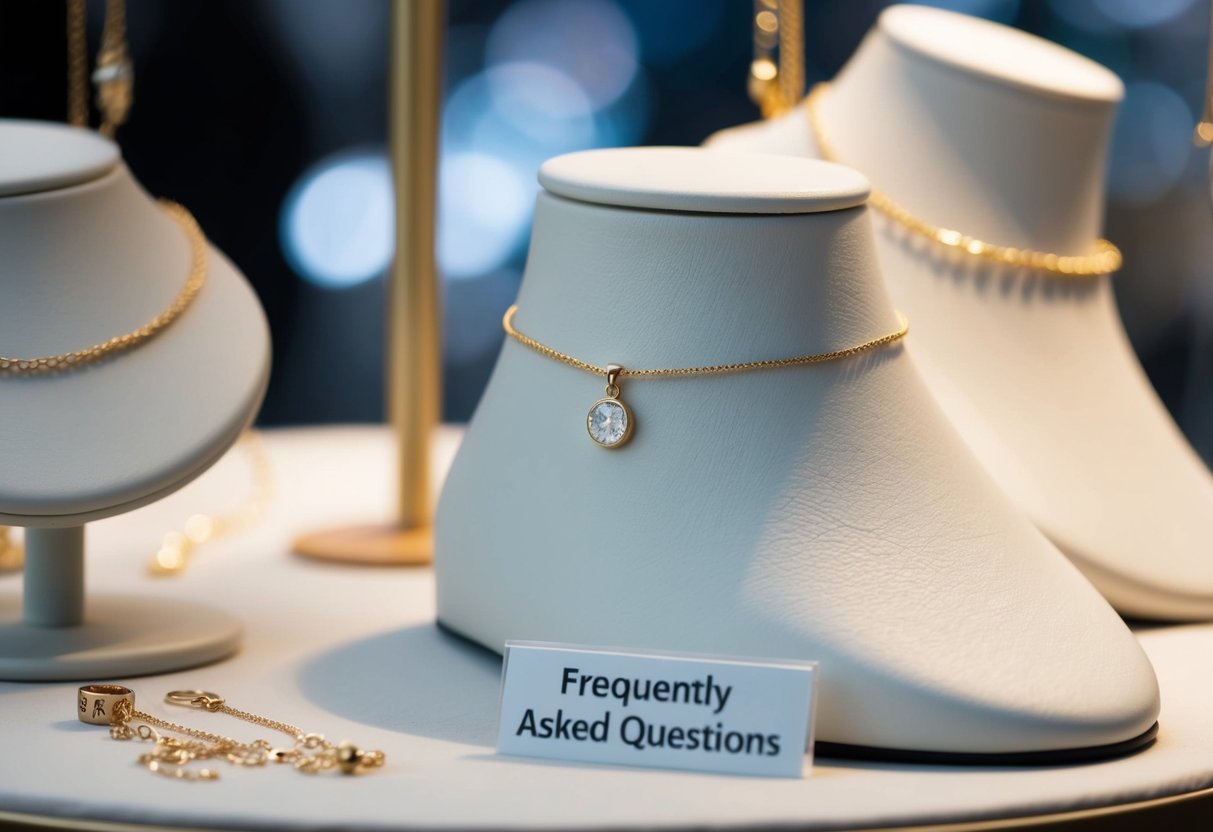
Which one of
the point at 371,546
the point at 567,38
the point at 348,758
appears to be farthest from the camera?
the point at 567,38

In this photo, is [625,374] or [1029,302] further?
[1029,302]

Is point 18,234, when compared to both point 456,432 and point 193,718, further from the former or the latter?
point 456,432

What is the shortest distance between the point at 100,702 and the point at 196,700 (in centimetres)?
6

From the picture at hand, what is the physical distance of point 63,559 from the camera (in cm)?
87

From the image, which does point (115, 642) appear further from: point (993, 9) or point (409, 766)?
point (993, 9)

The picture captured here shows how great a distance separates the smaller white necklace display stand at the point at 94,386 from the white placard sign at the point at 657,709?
23cm

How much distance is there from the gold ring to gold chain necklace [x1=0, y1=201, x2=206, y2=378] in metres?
0.17

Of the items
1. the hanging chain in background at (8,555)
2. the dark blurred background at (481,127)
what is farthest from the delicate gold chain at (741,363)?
the dark blurred background at (481,127)

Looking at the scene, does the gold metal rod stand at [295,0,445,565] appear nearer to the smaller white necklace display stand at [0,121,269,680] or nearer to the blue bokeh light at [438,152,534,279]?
the smaller white necklace display stand at [0,121,269,680]

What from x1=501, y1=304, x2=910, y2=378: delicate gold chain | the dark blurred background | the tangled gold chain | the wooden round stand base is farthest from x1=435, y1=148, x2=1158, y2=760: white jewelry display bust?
the dark blurred background

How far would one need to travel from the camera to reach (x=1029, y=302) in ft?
3.35

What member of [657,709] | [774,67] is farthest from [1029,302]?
[657,709]

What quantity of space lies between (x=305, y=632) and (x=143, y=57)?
126cm

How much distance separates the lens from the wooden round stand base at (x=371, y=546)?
3.80 feet
